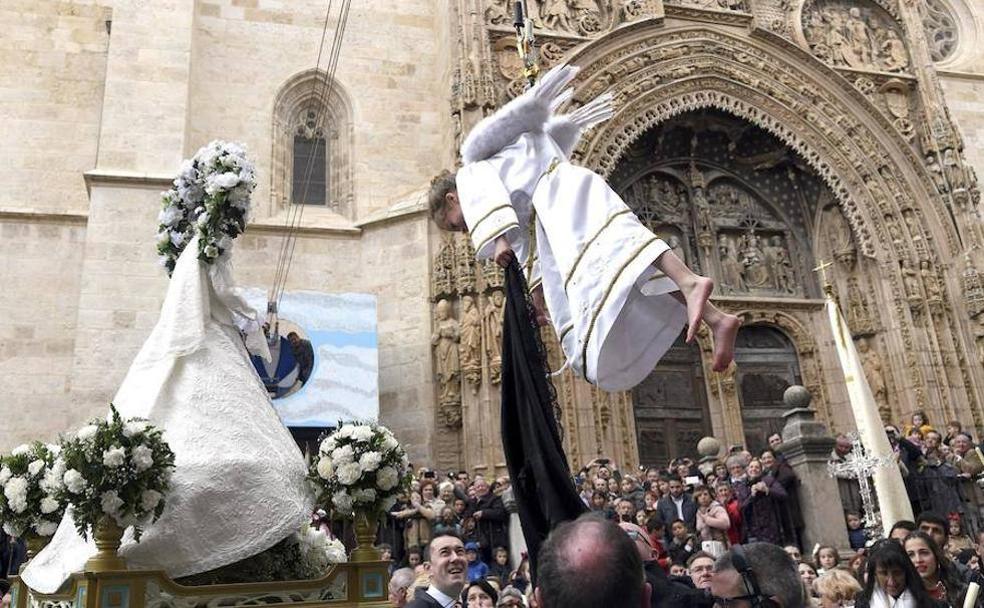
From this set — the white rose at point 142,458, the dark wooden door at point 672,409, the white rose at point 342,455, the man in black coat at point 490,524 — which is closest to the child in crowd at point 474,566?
the man in black coat at point 490,524

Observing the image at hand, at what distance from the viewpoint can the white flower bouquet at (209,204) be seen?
474 cm

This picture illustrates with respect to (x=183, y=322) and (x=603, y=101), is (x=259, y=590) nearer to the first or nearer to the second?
(x=183, y=322)

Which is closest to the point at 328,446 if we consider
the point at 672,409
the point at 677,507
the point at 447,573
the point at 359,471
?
the point at 359,471

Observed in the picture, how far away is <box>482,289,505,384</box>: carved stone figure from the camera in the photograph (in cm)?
1353

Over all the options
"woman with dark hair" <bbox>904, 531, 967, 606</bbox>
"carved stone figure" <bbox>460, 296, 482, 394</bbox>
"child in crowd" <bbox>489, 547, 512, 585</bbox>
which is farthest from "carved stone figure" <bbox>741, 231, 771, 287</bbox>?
"woman with dark hair" <bbox>904, 531, 967, 606</bbox>

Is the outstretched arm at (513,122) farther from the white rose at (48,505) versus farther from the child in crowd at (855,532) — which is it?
the child in crowd at (855,532)

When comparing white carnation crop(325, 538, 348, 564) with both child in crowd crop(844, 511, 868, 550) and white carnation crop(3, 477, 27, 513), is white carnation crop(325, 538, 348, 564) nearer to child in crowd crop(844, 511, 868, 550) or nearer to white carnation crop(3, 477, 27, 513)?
white carnation crop(3, 477, 27, 513)

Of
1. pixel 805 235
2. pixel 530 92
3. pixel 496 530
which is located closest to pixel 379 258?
pixel 496 530

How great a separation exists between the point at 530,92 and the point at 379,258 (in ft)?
41.4

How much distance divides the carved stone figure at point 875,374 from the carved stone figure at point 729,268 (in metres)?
2.71

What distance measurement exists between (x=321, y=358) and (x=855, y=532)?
8.27 meters

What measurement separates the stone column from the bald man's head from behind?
325 inches

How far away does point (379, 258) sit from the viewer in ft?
51.7

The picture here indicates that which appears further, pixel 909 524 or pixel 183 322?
pixel 909 524
